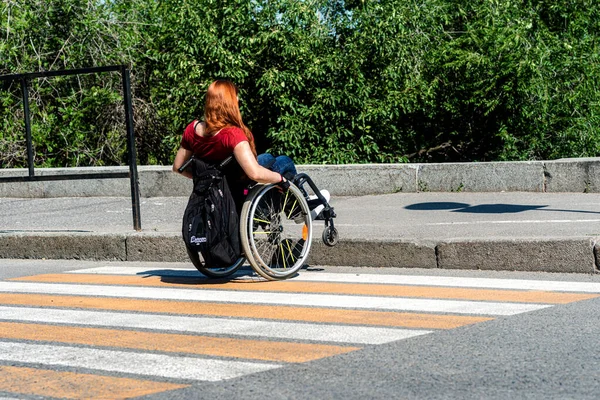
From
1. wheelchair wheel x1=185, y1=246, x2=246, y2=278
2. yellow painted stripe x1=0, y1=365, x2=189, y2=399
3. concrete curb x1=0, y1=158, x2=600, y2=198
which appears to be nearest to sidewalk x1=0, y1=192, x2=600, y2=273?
concrete curb x1=0, y1=158, x2=600, y2=198

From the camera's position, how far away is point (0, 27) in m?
16.8

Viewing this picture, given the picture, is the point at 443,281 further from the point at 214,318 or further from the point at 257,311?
the point at 214,318

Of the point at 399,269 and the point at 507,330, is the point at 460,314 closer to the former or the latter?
the point at 507,330

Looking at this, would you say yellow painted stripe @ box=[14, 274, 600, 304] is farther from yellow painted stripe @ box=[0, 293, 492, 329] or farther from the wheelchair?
yellow painted stripe @ box=[0, 293, 492, 329]

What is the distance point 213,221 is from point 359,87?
7.46 meters

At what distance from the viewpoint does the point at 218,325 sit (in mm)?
5176

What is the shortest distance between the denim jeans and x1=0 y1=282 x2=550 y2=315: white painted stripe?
979 millimetres

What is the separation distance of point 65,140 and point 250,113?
9.06 ft

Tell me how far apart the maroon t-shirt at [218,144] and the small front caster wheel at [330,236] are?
41.1 inches

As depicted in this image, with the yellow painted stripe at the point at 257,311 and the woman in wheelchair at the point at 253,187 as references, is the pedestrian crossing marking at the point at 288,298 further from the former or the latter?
the woman in wheelchair at the point at 253,187

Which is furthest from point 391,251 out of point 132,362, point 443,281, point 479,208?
point 132,362

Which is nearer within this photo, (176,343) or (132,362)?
(132,362)

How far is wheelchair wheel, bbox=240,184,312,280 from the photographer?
6.60 metres

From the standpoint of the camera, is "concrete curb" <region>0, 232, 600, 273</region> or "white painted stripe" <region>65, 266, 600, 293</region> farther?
"concrete curb" <region>0, 232, 600, 273</region>
